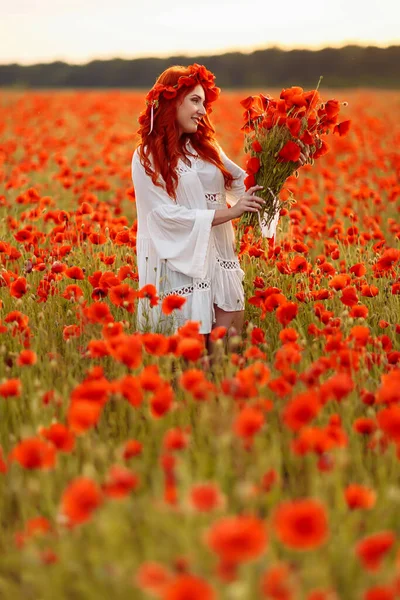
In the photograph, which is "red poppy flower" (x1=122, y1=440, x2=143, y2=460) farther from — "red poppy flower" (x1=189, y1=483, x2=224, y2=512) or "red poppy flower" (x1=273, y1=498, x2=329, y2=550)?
"red poppy flower" (x1=273, y1=498, x2=329, y2=550)

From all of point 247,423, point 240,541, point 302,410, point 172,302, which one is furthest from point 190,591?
point 172,302

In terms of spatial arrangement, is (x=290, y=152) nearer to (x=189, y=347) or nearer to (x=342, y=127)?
(x=342, y=127)

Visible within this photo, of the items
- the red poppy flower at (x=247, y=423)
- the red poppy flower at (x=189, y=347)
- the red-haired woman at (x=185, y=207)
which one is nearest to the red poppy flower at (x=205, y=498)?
the red poppy flower at (x=247, y=423)

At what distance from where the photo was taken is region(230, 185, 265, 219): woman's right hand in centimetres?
374

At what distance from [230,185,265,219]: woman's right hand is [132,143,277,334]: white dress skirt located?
0.50ft

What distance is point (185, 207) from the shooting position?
398 centimetres

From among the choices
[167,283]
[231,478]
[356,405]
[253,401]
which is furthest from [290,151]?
[231,478]

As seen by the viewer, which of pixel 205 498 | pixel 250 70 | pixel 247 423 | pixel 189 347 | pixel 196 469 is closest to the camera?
pixel 205 498

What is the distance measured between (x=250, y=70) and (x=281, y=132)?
4579 centimetres

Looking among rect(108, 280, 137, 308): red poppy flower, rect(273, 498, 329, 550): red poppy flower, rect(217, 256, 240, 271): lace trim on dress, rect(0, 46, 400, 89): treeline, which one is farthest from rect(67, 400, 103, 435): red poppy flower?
rect(0, 46, 400, 89): treeline

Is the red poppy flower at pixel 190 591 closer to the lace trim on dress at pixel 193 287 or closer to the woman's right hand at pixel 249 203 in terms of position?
the woman's right hand at pixel 249 203

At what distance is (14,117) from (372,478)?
17292 millimetres

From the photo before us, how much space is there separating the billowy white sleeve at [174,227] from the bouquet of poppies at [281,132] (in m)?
0.29

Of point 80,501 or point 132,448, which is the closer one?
point 80,501
